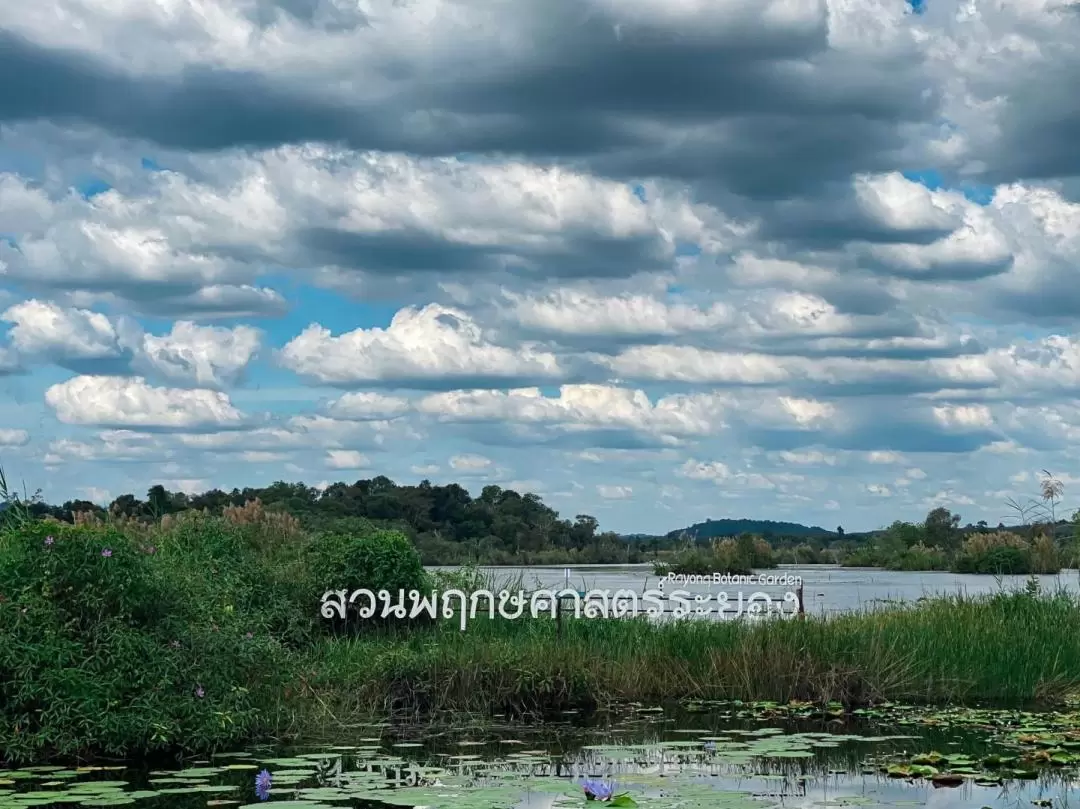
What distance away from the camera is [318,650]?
15531mm

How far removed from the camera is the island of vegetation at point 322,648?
35.6 feet

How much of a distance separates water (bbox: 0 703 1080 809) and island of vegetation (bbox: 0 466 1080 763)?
640mm

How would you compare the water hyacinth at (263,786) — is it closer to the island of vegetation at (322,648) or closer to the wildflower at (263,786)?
the wildflower at (263,786)

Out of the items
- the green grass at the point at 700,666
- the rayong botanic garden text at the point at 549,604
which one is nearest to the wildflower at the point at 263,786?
the green grass at the point at 700,666

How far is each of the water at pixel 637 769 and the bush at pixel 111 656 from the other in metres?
0.41

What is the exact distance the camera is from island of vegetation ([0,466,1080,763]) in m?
10.9

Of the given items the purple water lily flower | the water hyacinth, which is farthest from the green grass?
the purple water lily flower

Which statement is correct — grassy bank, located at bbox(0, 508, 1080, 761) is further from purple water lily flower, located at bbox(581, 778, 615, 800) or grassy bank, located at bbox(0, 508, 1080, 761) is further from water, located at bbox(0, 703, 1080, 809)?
purple water lily flower, located at bbox(581, 778, 615, 800)

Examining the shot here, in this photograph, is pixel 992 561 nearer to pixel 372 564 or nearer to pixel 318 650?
pixel 372 564

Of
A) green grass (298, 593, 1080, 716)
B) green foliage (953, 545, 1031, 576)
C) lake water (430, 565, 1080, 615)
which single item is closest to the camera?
green grass (298, 593, 1080, 716)

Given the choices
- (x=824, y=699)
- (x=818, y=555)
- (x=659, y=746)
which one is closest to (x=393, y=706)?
(x=659, y=746)

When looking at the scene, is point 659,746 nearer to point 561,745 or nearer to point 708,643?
point 561,745

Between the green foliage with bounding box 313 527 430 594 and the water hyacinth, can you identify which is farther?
the green foliage with bounding box 313 527 430 594

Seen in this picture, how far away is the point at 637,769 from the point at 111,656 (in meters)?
4.53
